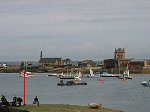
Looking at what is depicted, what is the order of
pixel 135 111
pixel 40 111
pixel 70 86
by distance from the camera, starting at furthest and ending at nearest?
pixel 70 86 < pixel 135 111 < pixel 40 111

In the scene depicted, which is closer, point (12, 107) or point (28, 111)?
point (28, 111)

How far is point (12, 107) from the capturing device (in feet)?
129

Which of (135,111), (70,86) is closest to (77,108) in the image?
(135,111)

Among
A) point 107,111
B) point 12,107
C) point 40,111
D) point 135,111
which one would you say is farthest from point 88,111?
point 135,111

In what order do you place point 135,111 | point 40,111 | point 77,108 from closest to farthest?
point 40,111 < point 77,108 < point 135,111

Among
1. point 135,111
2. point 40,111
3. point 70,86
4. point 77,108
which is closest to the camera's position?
point 40,111

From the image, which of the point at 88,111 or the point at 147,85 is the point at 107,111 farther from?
the point at 147,85

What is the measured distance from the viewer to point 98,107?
39.1 m

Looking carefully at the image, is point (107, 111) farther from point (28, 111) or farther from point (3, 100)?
point (3, 100)

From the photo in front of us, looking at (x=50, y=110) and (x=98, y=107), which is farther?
(x=98, y=107)

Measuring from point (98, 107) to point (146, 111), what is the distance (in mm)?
31330

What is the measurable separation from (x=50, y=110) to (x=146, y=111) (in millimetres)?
35337

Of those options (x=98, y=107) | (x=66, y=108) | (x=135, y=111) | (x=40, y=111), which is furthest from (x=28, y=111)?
(x=135, y=111)

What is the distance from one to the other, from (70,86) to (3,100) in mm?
102056
